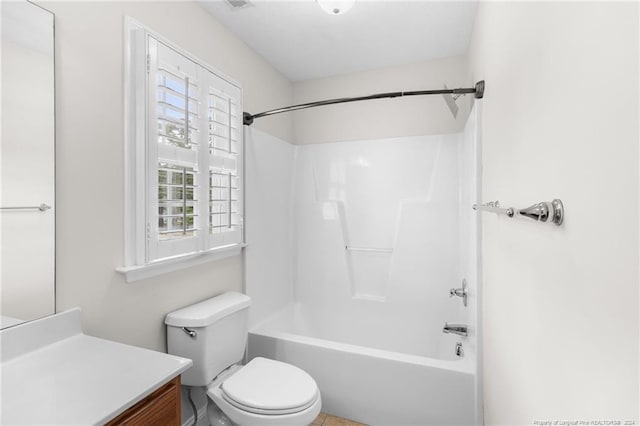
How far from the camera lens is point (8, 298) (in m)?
1.04

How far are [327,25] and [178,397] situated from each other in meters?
2.18

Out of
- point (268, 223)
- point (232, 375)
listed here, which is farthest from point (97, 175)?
A: point (268, 223)

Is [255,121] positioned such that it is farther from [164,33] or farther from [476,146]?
[476,146]

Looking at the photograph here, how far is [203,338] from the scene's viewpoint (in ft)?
5.22

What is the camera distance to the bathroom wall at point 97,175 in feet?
3.93

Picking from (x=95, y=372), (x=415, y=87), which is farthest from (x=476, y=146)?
(x=95, y=372)

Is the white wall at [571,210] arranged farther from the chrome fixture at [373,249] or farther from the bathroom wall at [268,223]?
the bathroom wall at [268,223]

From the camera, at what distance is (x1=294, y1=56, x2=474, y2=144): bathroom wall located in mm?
2514

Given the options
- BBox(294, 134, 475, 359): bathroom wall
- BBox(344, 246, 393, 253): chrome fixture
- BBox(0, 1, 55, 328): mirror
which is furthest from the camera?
BBox(344, 246, 393, 253): chrome fixture

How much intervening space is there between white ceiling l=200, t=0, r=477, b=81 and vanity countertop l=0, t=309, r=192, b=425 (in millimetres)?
1844

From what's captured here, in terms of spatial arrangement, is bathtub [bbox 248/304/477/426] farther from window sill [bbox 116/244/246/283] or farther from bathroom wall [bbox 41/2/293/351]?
bathroom wall [bbox 41/2/293/351]

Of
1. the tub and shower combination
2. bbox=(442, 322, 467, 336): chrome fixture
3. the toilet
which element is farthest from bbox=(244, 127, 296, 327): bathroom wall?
bbox=(442, 322, 467, 336): chrome fixture

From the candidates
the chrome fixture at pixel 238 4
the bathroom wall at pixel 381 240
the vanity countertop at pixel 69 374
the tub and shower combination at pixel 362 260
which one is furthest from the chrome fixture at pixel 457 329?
the chrome fixture at pixel 238 4

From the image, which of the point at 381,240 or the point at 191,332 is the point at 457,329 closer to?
the point at 381,240
